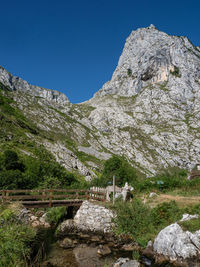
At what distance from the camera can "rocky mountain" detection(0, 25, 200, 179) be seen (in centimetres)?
11200

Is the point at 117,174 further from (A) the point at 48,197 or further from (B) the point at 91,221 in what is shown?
(A) the point at 48,197

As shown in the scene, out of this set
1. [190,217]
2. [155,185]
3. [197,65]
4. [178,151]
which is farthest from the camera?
[197,65]

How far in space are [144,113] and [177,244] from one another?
143050 mm

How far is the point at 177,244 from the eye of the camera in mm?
10914

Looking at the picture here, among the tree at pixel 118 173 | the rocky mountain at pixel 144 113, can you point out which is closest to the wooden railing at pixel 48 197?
the tree at pixel 118 173

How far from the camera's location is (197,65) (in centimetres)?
15988

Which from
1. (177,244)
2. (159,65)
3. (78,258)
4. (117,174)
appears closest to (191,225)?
(177,244)

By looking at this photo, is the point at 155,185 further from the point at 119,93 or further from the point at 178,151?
the point at 119,93

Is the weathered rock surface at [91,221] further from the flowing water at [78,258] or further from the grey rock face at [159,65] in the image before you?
the grey rock face at [159,65]

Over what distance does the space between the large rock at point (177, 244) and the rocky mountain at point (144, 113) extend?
71354 millimetres

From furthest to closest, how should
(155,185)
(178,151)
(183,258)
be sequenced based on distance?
(178,151) < (155,185) < (183,258)

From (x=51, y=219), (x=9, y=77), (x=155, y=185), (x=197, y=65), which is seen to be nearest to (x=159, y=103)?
(x=197, y=65)

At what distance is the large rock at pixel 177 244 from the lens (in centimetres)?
1028

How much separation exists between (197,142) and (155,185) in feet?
352
